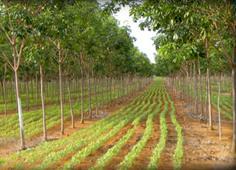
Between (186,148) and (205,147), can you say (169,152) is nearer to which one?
(186,148)

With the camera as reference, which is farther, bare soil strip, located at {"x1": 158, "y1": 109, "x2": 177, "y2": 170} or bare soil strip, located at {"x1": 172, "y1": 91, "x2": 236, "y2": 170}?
bare soil strip, located at {"x1": 172, "y1": 91, "x2": 236, "y2": 170}

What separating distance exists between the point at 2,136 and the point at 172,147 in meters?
9.83

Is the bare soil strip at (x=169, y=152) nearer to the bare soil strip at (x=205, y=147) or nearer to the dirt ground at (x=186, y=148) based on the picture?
the dirt ground at (x=186, y=148)

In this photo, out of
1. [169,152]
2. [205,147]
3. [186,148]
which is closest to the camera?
[169,152]

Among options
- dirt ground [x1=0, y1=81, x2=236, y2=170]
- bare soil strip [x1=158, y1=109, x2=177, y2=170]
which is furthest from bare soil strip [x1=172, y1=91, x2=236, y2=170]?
bare soil strip [x1=158, y1=109, x2=177, y2=170]

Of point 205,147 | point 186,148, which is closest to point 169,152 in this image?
point 186,148

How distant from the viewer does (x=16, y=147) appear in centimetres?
1748

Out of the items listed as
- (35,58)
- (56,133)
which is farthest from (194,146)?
(56,133)

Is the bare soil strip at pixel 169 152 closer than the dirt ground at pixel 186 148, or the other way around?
the bare soil strip at pixel 169 152

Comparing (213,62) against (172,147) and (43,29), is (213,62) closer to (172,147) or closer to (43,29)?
(172,147)

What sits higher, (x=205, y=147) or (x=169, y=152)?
(x=169, y=152)

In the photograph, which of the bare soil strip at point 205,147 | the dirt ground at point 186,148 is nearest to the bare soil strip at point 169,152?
the dirt ground at point 186,148

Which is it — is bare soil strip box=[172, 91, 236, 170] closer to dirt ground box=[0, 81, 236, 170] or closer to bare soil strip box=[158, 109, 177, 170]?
dirt ground box=[0, 81, 236, 170]

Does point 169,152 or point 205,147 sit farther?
point 205,147
